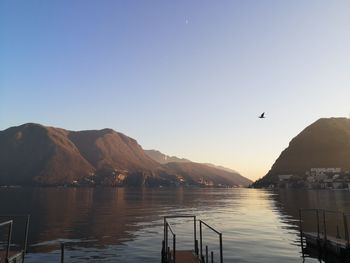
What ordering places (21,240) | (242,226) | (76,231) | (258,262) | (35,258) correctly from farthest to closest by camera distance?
(242,226) → (76,231) → (21,240) → (35,258) → (258,262)

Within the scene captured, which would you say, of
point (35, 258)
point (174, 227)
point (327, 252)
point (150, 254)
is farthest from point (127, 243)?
point (327, 252)

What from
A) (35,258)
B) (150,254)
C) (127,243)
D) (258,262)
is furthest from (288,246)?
(35,258)

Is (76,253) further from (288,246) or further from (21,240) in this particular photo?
(288,246)

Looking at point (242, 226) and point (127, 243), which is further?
point (242, 226)

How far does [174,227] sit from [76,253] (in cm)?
2326

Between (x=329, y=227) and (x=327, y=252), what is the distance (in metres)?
21.6

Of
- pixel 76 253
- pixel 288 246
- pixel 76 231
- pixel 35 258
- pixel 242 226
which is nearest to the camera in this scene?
pixel 35 258

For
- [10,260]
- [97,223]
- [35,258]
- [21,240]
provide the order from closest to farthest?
[10,260], [35,258], [21,240], [97,223]

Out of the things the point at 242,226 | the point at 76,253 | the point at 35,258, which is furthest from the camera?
the point at 242,226

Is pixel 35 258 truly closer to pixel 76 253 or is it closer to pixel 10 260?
pixel 76 253

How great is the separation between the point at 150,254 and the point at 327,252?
742 inches

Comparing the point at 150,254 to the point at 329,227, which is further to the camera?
the point at 329,227

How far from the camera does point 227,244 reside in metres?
43.1

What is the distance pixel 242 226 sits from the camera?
2418 inches
